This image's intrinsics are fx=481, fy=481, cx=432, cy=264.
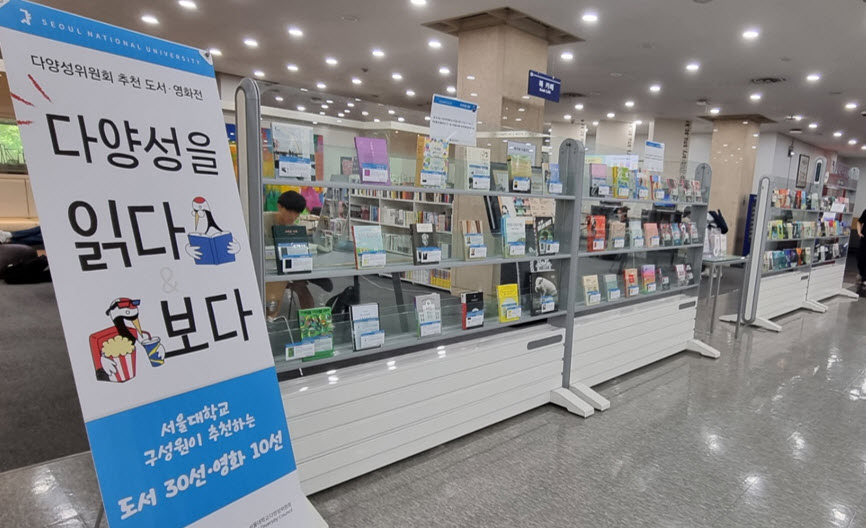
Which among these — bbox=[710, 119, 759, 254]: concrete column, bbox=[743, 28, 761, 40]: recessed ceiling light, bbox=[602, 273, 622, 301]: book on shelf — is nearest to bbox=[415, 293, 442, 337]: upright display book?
bbox=[602, 273, 622, 301]: book on shelf

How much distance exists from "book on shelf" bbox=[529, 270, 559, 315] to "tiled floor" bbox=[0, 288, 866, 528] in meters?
0.69

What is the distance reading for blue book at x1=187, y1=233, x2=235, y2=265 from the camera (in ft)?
4.92

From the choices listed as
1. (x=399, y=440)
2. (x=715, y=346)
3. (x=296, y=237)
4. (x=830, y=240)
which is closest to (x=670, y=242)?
(x=715, y=346)

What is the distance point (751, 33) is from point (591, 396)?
4.72 m

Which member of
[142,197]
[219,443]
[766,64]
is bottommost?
[219,443]

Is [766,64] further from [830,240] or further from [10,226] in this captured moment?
[10,226]

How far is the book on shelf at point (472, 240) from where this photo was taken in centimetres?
279

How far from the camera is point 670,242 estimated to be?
171 inches

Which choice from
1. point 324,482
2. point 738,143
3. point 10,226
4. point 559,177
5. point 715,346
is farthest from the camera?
point 738,143

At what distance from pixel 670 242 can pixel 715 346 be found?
1397 mm

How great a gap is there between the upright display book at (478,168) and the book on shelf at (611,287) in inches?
59.9

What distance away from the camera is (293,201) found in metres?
2.25

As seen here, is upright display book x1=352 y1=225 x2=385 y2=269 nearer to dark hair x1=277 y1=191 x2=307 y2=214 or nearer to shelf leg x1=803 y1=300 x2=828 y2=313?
dark hair x1=277 y1=191 x2=307 y2=214

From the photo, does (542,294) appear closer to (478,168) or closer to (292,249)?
(478,168)
